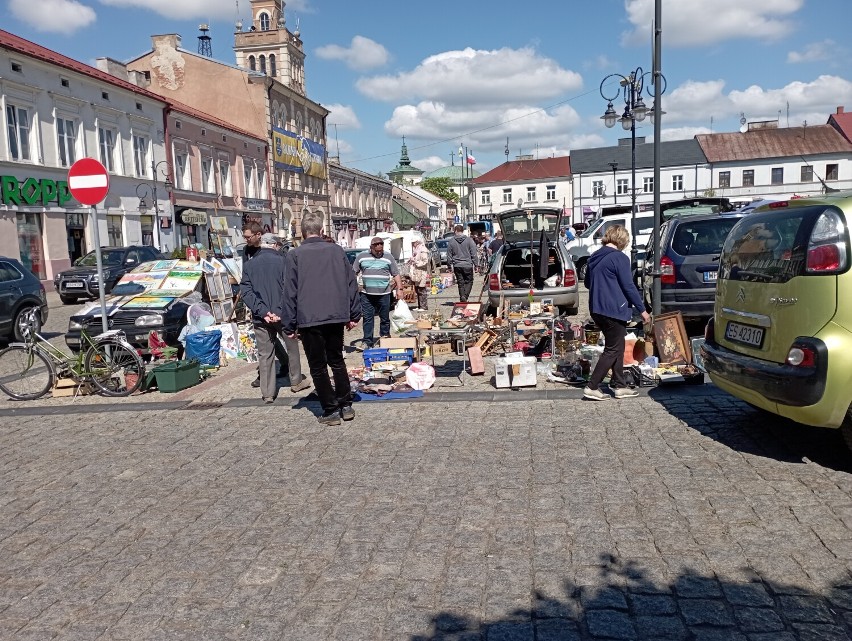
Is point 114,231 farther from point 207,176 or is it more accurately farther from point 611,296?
point 611,296

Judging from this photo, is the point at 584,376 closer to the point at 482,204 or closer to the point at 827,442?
the point at 827,442

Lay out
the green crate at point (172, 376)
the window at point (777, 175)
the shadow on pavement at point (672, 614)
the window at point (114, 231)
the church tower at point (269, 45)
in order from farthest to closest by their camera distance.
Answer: the window at point (777, 175) → the church tower at point (269, 45) → the window at point (114, 231) → the green crate at point (172, 376) → the shadow on pavement at point (672, 614)

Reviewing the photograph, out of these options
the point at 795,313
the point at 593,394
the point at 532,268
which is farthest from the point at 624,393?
the point at 532,268

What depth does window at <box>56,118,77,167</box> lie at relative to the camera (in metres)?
28.0

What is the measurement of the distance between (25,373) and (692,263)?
29.5 ft

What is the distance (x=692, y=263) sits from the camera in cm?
1052

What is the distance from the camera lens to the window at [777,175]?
70000mm

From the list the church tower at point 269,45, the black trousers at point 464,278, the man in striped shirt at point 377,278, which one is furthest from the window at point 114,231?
the church tower at point 269,45

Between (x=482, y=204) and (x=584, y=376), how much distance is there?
83787 mm

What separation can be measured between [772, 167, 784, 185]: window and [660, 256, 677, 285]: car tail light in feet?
223

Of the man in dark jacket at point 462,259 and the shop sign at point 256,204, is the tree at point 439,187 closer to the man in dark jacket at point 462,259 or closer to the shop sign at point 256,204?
the shop sign at point 256,204

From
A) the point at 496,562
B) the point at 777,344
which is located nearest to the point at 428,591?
the point at 496,562

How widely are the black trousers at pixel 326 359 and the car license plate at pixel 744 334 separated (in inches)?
135

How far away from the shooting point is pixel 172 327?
1089 centimetres
